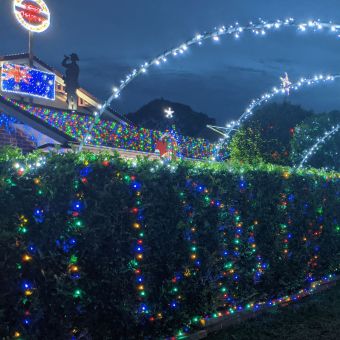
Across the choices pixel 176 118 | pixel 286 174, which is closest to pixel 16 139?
pixel 286 174

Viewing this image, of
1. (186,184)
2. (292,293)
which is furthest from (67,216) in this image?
(292,293)

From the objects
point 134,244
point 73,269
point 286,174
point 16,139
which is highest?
point 16,139

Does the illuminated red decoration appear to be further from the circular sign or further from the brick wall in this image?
the brick wall

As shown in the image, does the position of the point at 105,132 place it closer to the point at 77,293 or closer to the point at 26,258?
the point at 77,293

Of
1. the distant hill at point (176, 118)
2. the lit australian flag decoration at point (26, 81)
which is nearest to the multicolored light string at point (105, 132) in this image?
the lit australian flag decoration at point (26, 81)

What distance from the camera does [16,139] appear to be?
49.6 ft

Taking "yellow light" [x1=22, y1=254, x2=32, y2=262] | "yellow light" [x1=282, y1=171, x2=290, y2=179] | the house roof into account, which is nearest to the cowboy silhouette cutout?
the house roof

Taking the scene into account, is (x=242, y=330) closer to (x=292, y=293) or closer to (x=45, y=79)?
(x=292, y=293)

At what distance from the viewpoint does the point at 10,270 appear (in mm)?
4230

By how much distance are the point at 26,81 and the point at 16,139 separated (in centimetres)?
509

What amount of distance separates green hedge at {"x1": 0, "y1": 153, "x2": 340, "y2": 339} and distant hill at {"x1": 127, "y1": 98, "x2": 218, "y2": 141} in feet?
209

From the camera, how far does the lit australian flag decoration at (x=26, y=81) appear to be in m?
18.8

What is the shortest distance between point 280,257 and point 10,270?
211 inches

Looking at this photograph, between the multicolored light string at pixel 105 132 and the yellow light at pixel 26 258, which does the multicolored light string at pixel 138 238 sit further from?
the multicolored light string at pixel 105 132
